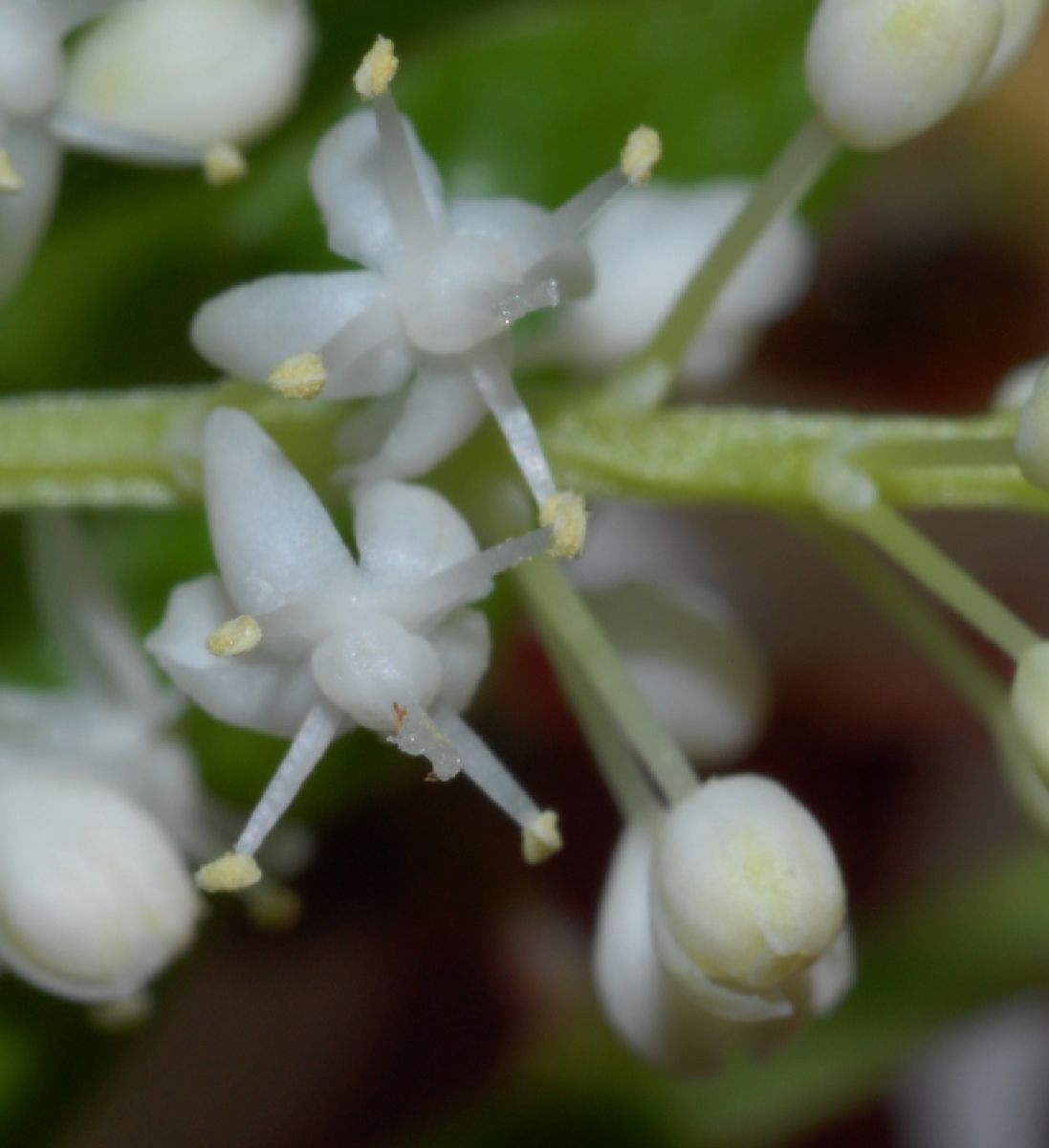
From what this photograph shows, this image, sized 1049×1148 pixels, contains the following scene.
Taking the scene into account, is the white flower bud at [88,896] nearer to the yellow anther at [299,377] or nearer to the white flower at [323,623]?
the white flower at [323,623]

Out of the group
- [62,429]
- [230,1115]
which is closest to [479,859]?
[230,1115]

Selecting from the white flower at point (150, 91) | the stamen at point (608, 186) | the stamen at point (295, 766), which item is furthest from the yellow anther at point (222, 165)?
the stamen at point (295, 766)

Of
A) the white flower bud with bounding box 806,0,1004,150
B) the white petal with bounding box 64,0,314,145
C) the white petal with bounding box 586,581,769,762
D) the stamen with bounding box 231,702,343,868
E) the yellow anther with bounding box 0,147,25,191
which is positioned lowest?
the white petal with bounding box 586,581,769,762

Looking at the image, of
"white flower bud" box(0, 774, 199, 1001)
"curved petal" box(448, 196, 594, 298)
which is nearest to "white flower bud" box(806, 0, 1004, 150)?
"curved petal" box(448, 196, 594, 298)

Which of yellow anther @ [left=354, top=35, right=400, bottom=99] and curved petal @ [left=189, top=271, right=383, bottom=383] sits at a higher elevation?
yellow anther @ [left=354, top=35, right=400, bottom=99]

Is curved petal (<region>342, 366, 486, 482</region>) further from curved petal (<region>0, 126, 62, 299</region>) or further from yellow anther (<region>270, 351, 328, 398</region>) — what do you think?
curved petal (<region>0, 126, 62, 299</region>)

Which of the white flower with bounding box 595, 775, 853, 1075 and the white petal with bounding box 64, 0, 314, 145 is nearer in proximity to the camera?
the white flower with bounding box 595, 775, 853, 1075
